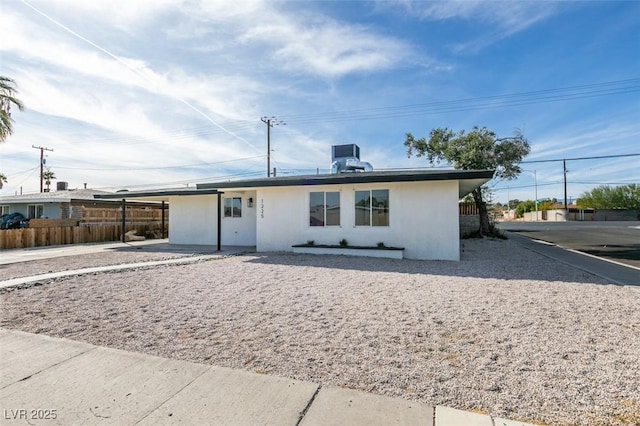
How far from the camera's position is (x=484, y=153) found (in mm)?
18906

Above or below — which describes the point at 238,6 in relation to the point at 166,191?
above

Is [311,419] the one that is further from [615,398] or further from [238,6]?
[238,6]

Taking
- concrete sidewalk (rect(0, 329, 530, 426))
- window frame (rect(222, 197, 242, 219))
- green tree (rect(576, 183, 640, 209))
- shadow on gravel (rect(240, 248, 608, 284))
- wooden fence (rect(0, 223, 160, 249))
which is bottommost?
concrete sidewalk (rect(0, 329, 530, 426))

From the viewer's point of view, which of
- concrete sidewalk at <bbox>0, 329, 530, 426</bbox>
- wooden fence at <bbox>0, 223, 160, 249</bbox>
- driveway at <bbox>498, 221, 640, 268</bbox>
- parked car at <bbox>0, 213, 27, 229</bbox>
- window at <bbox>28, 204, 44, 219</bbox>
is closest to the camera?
concrete sidewalk at <bbox>0, 329, 530, 426</bbox>

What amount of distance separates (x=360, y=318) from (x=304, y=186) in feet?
25.7

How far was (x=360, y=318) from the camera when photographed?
4.63m

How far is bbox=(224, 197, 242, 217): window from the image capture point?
49.7ft

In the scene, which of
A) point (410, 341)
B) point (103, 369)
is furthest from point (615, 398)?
point (103, 369)

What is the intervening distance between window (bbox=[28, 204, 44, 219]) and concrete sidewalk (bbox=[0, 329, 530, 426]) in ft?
80.3

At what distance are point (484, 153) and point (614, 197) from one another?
48.4 metres

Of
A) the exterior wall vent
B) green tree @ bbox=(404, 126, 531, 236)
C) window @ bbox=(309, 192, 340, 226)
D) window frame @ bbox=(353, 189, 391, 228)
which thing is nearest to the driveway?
green tree @ bbox=(404, 126, 531, 236)

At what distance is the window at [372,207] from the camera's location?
11094mm

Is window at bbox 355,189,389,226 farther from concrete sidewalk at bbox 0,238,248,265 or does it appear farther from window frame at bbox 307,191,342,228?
concrete sidewalk at bbox 0,238,248,265

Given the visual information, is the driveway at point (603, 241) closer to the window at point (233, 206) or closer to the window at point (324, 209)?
the window at point (324, 209)
